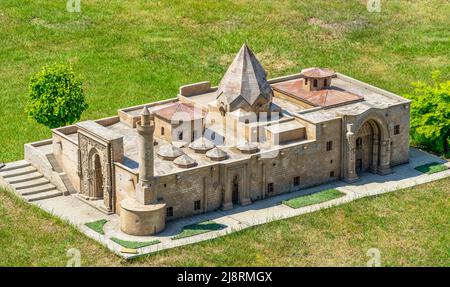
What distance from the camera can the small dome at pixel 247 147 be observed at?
312ft

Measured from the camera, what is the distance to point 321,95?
104 metres

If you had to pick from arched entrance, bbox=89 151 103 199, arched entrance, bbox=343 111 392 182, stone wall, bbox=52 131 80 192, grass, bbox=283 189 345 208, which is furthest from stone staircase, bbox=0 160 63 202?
arched entrance, bbox=343 111 392 182

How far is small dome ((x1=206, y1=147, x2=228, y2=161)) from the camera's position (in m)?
93.8

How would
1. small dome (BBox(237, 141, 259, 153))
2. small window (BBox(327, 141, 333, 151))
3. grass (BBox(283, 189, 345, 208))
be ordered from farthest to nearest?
small window (BBox(327, 141, 333, 151)) → grass (BBox(283, 189, 345, 208)) → small dome (BBox(237, 141, 259, 153))

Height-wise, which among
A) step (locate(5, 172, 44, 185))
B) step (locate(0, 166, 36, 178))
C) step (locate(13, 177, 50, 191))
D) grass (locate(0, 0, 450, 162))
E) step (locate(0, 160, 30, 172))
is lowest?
step (locate(13, 177, 50, 191))

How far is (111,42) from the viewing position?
138m

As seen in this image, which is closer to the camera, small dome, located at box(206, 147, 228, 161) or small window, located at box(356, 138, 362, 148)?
small dome, located at box(206, 147, 228, 161)

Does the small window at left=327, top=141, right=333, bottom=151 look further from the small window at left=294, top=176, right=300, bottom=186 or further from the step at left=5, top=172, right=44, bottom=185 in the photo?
the step at left=5, top=172, right=44, bottom=185

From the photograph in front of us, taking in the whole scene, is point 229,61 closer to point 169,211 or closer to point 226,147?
point 226,147

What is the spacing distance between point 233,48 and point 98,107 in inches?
861

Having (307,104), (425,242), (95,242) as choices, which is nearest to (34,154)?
(95,242)

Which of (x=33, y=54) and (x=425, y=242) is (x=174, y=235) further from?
(x=33, y=54)

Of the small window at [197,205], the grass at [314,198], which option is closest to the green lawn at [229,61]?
the grass at [314,198]

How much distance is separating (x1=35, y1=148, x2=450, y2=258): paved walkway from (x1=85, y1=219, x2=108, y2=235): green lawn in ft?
1.20
